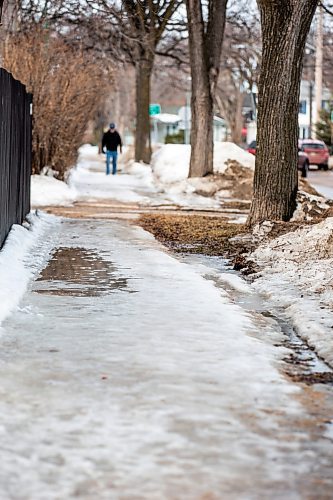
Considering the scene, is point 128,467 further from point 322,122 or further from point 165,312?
point 322,122

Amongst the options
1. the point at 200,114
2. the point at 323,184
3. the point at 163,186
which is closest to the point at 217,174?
the point at 200,114

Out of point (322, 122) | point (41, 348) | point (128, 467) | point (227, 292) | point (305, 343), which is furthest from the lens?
point (322, 122)

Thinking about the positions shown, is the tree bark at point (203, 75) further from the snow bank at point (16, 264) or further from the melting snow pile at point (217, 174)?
the snow bank at point (16, 264)

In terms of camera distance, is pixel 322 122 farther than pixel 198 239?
Yes

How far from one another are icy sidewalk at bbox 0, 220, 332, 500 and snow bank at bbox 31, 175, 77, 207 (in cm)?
1118

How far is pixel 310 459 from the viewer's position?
14.8 feet

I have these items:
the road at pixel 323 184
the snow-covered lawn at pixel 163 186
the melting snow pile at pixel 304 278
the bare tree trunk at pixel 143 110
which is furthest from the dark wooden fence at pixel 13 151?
the bare tree trunk at pixel 143 110

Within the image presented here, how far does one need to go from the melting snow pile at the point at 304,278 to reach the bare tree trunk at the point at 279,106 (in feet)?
7.28

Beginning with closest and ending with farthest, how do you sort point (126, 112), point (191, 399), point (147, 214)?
point (191, 399) → point (147, 214) → point (126, 112)

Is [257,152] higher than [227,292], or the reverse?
[257,152]

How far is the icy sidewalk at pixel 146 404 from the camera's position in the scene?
419 centimetres

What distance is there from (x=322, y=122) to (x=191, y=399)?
202 feet

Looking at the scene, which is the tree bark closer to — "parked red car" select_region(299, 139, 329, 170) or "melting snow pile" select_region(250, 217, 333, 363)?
"melting snow pile" select_region(250, 217, 333, 363)

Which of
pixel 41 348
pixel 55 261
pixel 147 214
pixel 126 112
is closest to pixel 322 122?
Result: pixel 126 112
